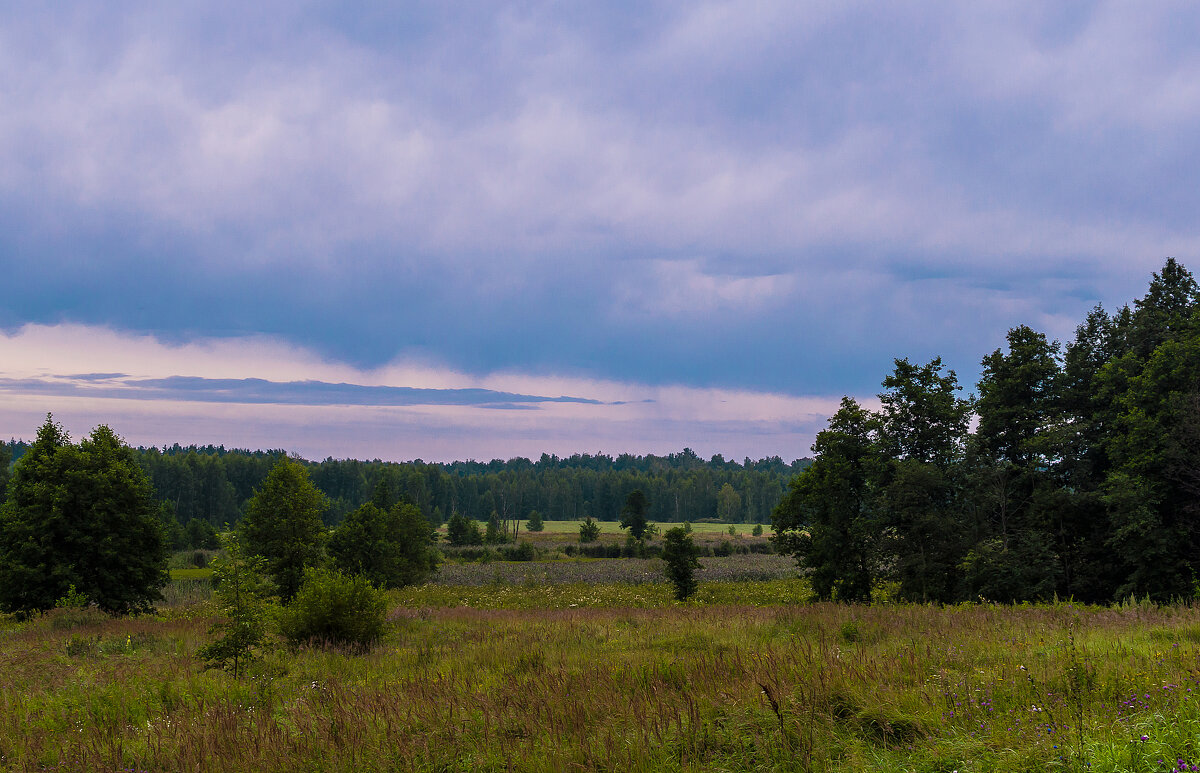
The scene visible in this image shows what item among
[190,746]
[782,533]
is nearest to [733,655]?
[190,746]

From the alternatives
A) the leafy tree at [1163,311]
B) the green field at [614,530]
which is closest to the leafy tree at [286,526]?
the leafy tree at [1163,311]

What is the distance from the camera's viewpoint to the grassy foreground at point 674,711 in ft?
15.8

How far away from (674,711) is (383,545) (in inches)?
2015

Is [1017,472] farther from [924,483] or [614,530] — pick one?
[614,530]

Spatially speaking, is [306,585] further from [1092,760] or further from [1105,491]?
[1105,491]

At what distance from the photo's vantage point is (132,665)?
11320 mm

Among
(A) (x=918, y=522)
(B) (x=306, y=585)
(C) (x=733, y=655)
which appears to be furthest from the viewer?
(A) (x=918, y=522)

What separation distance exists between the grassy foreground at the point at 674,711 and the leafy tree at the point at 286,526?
20569mm

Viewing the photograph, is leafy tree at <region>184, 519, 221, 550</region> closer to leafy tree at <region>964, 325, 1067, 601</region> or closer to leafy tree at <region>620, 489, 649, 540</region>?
leafy tree at <region>620, 489, 649, 540</region>

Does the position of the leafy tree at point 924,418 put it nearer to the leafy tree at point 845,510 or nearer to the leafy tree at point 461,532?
the leafy tree at point 845,510

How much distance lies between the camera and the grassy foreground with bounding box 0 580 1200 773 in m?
4.80

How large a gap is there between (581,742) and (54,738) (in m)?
5.70

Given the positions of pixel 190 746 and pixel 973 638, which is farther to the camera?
pixel 973 638

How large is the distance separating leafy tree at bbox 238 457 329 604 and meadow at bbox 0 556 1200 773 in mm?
20330
